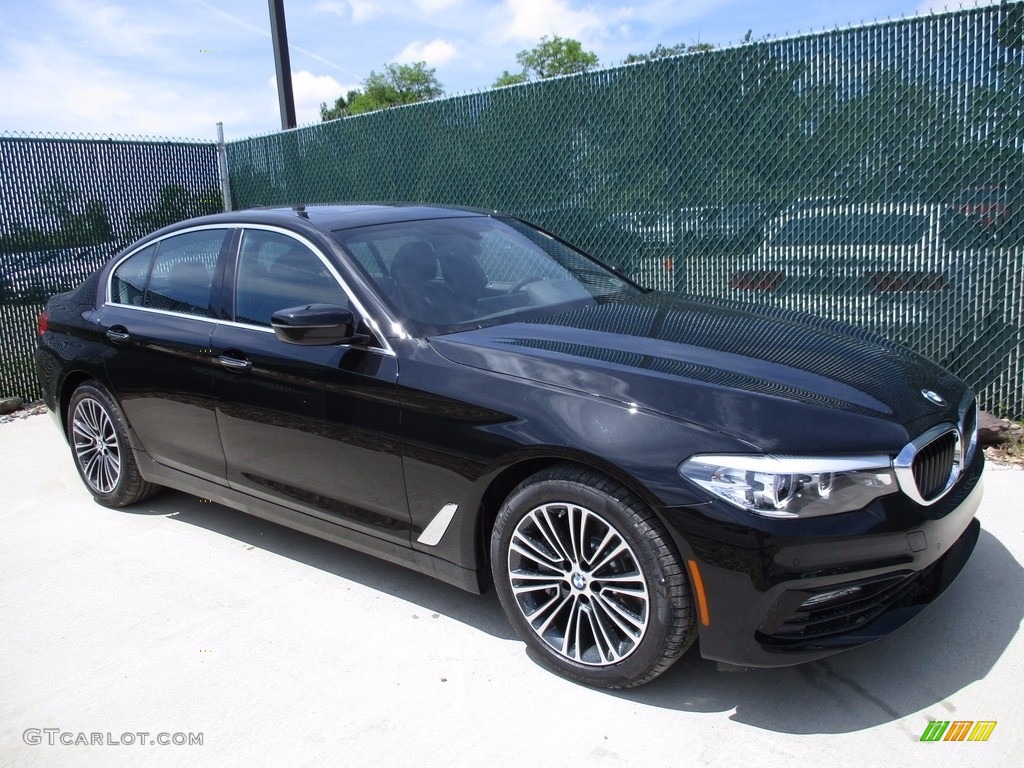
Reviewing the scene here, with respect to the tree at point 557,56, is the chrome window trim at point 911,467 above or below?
below

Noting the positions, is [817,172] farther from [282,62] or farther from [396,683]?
[282,62]

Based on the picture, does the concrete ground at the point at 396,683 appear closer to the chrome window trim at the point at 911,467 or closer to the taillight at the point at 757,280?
the chrome window trim at the point at 911,467

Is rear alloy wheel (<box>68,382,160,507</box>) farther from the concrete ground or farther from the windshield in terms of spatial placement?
the windshield

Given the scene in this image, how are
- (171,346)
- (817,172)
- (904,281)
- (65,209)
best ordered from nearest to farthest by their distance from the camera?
1. (171,346)
2. (904,281)
3. (817,172)
4. (65,209)

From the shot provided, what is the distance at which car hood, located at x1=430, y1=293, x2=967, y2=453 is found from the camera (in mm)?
2609

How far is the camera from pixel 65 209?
27.8 ft

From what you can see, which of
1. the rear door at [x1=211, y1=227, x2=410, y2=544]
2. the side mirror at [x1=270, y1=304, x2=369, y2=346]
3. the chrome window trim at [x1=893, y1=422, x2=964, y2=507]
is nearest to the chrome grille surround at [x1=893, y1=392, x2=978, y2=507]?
the chrome window trim at [x1=893, y1=422, x2=964, y2=507]

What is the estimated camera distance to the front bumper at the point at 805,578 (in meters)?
2.47

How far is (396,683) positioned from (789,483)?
158 cm

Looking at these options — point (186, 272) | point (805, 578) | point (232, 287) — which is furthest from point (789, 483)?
point (186, 272)

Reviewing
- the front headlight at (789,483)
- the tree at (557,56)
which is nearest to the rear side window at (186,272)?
the front headlight at (789,483)

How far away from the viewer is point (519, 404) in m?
2.90

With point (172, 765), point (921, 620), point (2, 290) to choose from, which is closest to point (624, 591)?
point (921, 620)

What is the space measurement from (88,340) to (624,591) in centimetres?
344
